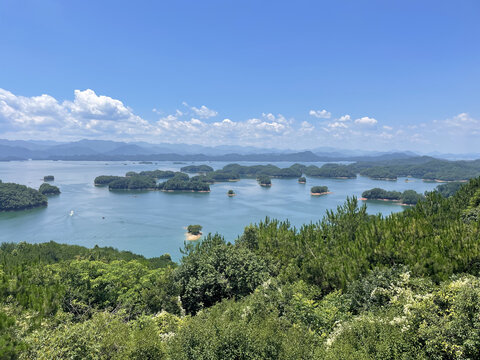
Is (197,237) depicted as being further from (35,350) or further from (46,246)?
(35,350)

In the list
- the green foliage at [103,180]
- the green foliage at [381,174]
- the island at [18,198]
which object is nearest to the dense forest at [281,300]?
the island at [18,198]

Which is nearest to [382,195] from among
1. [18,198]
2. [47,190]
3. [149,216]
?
[149,216]

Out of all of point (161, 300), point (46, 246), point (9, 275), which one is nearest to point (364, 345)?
point (161, 300)

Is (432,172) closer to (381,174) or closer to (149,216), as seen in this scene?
(381,174)

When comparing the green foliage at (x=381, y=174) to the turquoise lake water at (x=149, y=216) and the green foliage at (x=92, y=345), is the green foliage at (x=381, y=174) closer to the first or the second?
the turquoise lake water at (x=149, y=216)

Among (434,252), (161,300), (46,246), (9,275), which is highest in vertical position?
(434,252)

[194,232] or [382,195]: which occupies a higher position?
[382,195]

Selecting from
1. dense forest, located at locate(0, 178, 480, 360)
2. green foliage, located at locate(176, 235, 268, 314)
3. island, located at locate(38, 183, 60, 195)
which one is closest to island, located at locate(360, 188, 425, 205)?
dense forest, located at locate(0, 178, 480, 360)

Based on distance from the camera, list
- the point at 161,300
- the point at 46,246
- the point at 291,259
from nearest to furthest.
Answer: the point at 161,300
the point at 291,259
the point at 46,246
